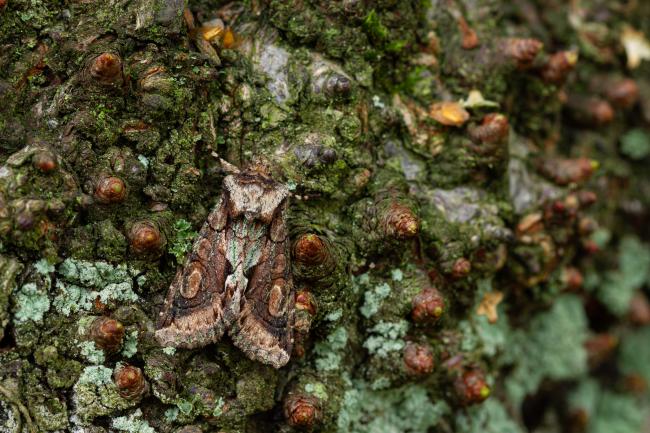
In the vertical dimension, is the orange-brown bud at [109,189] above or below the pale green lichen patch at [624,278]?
above

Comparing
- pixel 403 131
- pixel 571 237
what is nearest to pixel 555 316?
pixel 571 237

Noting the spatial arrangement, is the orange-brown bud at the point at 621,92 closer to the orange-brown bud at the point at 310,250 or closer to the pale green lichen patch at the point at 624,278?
the pale green lichen patch at the point at 624,278

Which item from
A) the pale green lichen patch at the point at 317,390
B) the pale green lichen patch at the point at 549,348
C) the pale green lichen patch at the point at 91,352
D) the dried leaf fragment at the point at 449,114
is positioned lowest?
the pale green lichen patch at the point at 549,348

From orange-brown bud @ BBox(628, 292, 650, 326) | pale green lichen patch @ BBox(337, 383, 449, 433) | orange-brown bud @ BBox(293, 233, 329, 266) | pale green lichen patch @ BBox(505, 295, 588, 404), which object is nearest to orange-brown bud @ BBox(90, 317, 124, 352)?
orange-brown bud @ BBox(293, 233, 329, 266)

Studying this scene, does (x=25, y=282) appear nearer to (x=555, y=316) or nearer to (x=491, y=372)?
(x=491, y=372)

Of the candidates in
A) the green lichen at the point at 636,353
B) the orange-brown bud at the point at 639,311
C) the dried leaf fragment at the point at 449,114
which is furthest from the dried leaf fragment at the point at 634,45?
the green lichen at the point at 636,353

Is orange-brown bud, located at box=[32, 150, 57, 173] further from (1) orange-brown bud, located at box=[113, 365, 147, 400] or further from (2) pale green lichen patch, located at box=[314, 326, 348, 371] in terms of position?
(2) pale green lichen patch, located at box=[314, 326, 348, 371]
